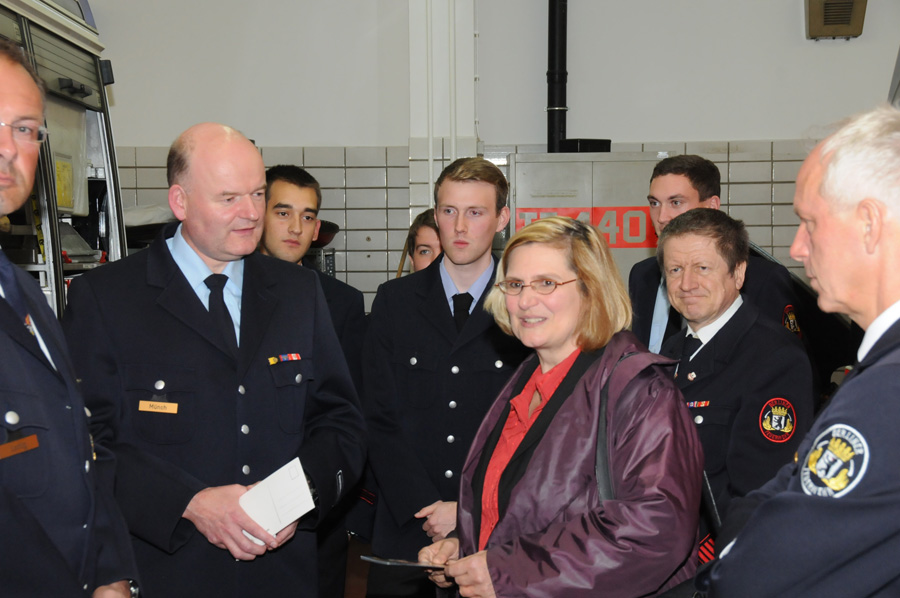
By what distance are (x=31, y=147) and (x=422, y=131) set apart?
415cm

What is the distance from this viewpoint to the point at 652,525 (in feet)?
4.63

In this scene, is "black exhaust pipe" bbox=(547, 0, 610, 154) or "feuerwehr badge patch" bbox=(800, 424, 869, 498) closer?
"feuerwehr badge patch" bbox=(800, 424, 869, 498)

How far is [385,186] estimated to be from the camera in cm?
552

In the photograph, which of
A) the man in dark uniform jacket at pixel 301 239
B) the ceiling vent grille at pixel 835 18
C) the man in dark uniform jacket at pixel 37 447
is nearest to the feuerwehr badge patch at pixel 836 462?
the man in dark uniform jacket at pixel 37 447

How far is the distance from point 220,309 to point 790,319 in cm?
195

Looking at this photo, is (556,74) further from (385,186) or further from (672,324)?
(672,324)

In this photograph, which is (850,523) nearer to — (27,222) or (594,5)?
(27,222)

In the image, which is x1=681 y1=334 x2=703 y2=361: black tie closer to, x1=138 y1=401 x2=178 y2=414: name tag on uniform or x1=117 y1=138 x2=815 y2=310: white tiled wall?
x1=138 y1=401 x2=178 y2=414: name tag on uniform

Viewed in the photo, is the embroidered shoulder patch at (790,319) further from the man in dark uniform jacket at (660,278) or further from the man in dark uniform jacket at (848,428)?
the man in dark uniform jacket at (848,428)

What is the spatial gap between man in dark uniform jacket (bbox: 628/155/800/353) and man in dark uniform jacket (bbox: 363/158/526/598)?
2.26ft

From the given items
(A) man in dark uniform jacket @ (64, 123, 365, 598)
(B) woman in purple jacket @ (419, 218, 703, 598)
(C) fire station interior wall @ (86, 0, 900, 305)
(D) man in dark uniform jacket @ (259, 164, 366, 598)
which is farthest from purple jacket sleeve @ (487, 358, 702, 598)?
(C) fire station interior wall @ (86, 0, 900, 305)

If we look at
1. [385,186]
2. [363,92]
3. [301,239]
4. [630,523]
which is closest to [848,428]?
[630,523]

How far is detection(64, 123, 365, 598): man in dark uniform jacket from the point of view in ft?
5.91

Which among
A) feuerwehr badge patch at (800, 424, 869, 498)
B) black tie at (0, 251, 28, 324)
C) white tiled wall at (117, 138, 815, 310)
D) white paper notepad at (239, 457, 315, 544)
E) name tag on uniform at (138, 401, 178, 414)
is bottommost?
white paper notepad at (239, 457, 315, 544)
